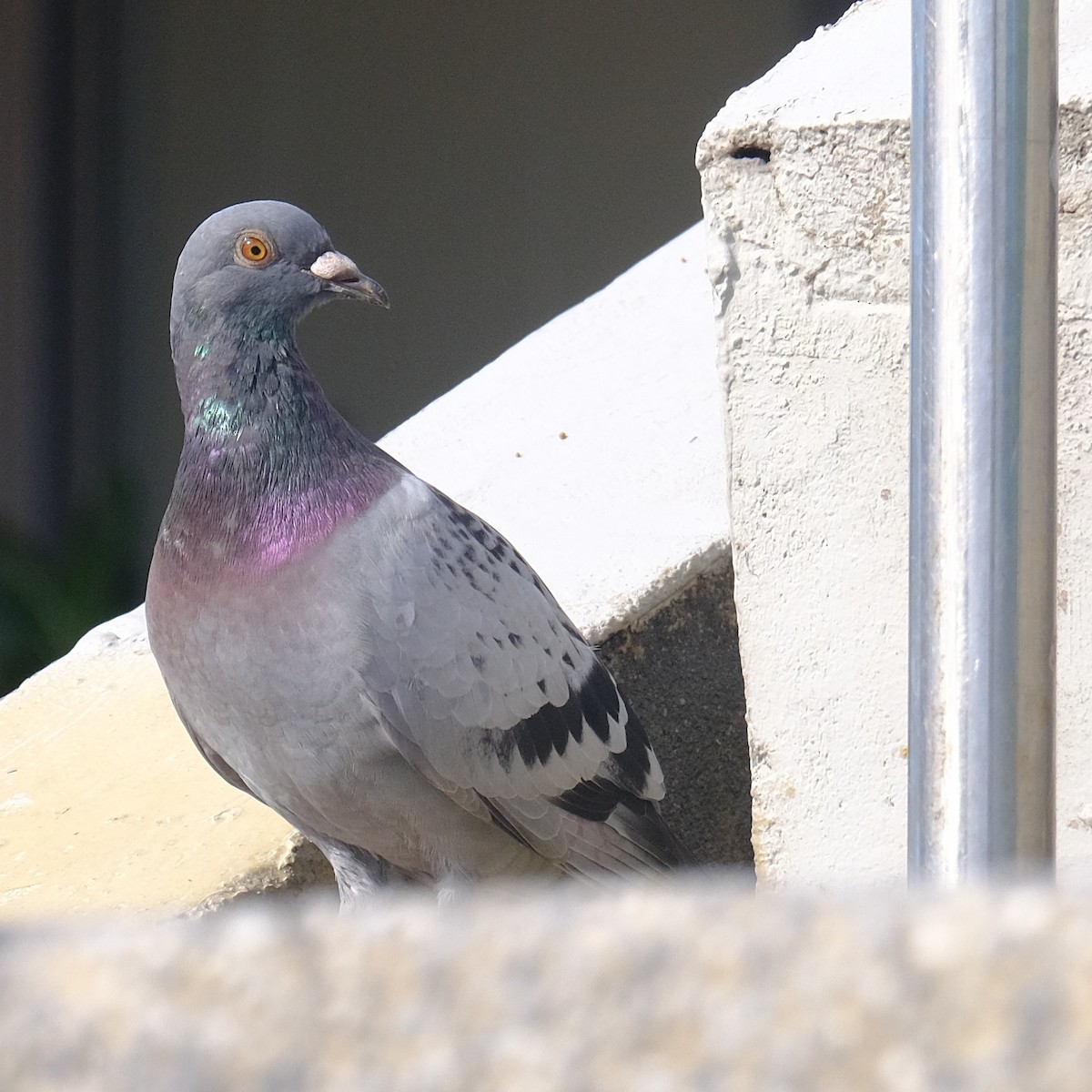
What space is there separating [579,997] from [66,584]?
27.7 feet

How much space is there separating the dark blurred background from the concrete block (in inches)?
208

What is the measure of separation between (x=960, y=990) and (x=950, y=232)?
2.78ft

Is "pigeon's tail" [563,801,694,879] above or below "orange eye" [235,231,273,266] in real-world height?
below

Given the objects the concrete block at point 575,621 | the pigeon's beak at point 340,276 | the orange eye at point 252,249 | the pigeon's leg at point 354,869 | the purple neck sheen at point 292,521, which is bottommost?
the pigeon's leg at point 354,869

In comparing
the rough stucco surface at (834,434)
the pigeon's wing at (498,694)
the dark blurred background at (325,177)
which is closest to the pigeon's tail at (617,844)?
the pigeon's wing at (498,694)

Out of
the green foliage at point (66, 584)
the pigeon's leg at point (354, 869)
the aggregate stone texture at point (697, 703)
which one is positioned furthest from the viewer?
the green foliage at point (66, 584)

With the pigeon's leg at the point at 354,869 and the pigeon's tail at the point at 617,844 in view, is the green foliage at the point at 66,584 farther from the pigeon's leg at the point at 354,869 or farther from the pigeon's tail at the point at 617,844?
the pigeon's tail at the point at 617,844

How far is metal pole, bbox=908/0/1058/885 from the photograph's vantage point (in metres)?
1.20

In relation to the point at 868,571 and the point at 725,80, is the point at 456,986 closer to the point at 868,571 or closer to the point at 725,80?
the point at 868,571

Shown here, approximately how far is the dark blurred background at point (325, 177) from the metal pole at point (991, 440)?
25.5ft

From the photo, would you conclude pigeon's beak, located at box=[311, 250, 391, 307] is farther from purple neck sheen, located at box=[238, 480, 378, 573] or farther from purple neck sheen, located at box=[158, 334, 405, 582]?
purple neck sheen, located at box=[238, 480, 378, 573]

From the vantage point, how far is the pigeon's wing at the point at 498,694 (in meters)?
2.46

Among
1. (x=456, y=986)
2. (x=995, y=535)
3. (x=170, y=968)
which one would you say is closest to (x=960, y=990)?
(x=456, y=986)

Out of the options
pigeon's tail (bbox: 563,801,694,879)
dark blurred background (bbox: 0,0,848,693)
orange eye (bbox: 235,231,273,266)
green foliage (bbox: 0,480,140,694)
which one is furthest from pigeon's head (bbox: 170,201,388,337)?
dark blurred background (bbox: 0,0,848,693)
